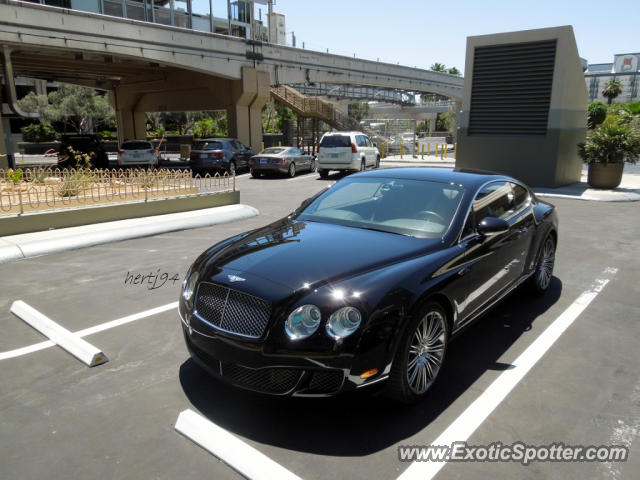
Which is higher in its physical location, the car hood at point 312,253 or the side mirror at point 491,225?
the side mirror at point 491,225

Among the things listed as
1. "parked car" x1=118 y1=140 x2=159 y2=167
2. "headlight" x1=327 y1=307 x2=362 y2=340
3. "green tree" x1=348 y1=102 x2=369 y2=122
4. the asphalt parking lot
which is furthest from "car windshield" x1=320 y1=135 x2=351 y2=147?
"green tree" x1=348 y1=102 x2=369 y2=122

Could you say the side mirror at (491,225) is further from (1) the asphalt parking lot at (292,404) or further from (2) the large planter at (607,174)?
(2) the large planter at (607,174)

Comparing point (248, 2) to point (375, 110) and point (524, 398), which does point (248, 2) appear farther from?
point (375, 110)

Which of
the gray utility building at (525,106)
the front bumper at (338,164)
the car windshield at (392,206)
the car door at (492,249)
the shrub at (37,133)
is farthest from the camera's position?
the shrub at (37,133)

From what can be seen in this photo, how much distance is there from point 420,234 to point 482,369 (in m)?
1.24

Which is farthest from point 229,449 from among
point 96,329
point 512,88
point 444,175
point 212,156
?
point 212,156

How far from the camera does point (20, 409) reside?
3.50 metres

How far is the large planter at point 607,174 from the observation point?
15.6 metres

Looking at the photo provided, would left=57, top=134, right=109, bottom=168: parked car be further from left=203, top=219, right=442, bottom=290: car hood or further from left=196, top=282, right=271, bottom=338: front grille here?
left=196, top=282, right=271, bottom=338: front grille

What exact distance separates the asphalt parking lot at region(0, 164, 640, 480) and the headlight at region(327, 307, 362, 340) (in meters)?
0.43

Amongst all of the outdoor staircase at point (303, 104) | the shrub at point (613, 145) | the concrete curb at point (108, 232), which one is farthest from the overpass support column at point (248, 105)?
the shrub at point (613, 145)

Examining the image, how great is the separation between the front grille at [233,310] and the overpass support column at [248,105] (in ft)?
77.2

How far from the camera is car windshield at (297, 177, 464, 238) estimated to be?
4270mm

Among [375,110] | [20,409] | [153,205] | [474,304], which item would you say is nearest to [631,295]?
[474,304]
